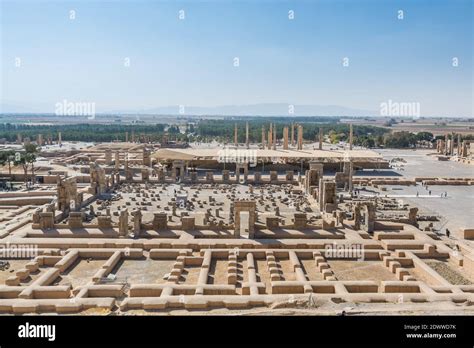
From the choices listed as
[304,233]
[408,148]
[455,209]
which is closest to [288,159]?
[455,209]

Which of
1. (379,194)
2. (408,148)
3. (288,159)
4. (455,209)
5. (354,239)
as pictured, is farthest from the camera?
(408,148)

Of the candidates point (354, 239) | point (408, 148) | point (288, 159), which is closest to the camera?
point (354, 239)
